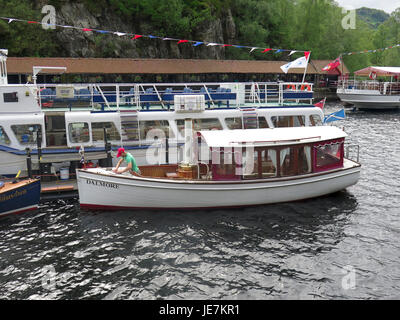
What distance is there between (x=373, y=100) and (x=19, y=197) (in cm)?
5458

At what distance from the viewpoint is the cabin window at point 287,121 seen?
76.6 ft

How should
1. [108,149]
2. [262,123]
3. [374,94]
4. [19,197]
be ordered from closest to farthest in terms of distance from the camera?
[19,197]
[108,149]
[262,123]
[374,94]

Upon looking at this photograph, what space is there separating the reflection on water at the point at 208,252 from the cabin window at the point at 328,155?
1774 mm

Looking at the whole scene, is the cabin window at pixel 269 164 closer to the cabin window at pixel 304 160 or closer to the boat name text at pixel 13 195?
the cabin window at pixel 304 160

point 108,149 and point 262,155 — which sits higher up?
point 108,149

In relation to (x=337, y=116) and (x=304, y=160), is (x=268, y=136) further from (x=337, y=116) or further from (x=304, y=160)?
(x=337, y=116)

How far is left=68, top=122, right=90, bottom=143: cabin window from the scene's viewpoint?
67.2 feet

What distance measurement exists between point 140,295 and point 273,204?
27.4ft

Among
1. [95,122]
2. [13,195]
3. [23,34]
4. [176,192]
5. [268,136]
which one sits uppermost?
[23,34]

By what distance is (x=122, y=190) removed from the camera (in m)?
16.8

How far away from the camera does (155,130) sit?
852 inches

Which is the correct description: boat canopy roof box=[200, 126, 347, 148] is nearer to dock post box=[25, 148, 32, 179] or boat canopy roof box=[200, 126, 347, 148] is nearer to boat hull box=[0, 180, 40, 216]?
boat hull box=[0, 180, 40, 216]

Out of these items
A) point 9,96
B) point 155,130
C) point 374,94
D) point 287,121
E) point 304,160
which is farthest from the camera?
point 374,94

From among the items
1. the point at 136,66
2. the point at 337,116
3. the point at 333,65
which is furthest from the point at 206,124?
the point at 333,65
